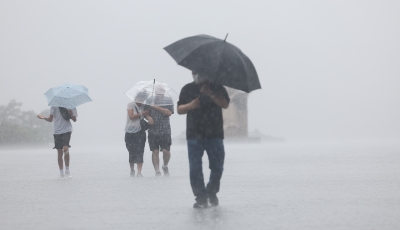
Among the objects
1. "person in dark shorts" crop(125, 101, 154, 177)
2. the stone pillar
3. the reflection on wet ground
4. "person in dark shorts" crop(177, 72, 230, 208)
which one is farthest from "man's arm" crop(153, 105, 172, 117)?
the stone pillar

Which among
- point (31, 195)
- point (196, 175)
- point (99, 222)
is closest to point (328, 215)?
point (196, 175)

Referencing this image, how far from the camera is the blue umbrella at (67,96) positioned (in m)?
14.9

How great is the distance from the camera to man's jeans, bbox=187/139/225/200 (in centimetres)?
926

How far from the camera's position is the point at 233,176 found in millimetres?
15047

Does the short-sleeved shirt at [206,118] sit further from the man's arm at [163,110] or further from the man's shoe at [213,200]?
the man's arm at [163,110]

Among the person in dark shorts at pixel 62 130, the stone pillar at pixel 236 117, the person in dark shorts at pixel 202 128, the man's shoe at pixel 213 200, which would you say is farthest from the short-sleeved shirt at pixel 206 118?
the stone pillar at pixel 236 117

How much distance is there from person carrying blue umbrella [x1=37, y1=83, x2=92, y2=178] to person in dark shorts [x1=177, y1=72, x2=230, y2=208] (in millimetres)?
5943

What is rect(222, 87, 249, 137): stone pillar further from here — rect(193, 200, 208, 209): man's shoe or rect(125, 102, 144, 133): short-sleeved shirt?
rect(193, 200, 208, 209): man's shoe

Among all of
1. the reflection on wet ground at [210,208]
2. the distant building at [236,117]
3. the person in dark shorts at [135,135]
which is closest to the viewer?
the reflection on wet ground at [210,208]

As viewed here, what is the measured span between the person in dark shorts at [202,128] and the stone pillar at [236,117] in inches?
2197

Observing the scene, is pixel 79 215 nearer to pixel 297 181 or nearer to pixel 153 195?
pixel 153 195

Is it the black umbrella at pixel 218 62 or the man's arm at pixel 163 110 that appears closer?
the black umbrella at pixel 218 62

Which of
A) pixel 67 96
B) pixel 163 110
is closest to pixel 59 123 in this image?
pixel 67 96

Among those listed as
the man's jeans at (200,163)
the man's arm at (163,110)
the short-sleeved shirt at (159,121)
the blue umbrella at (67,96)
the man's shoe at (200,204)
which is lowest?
the man's shoe at (200,204)
